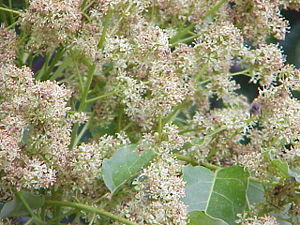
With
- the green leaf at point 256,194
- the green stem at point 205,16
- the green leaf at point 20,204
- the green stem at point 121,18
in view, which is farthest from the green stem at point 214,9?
the green leaf at point 20,204

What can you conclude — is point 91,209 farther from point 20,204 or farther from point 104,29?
point 104,29

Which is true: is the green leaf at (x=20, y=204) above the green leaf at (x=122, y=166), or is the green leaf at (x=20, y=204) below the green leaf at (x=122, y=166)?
below

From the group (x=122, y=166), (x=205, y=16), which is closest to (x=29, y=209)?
(x=122, y=166)

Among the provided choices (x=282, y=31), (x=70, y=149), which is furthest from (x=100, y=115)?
(x=282, y=31)

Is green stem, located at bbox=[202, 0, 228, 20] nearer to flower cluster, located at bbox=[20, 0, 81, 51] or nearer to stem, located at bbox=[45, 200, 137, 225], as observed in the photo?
flower cluster, located at bbox=[20, 0, 81, 51]

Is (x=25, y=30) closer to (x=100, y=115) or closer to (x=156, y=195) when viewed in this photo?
(x=100, y=115)

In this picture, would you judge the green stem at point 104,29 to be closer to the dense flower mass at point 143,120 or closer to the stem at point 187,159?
the dense flower mass at point 143,120

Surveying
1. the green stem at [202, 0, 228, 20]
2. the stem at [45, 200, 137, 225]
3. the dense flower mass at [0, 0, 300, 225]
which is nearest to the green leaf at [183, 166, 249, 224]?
the dense flower mass at [0, 0, 300, 225]
